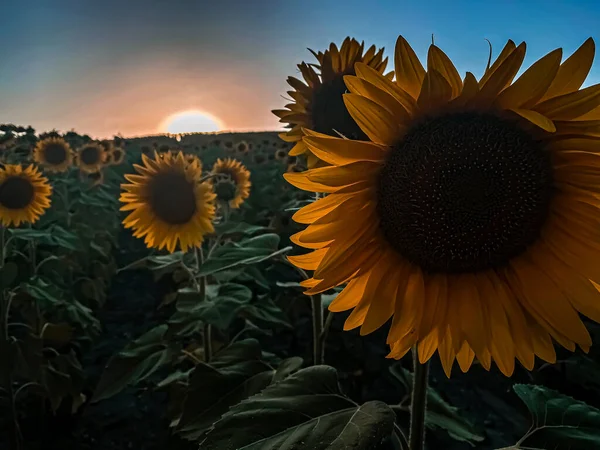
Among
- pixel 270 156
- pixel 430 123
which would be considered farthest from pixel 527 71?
pixel 270 156

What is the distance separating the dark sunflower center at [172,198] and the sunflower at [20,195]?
5.35 ft

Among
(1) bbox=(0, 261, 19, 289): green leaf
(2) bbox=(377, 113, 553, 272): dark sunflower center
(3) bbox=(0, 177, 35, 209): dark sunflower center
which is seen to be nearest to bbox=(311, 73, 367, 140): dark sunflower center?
(2) bbox=(377, 113, 553, 272): dark sunflower center

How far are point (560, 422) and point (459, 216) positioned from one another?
62 cm

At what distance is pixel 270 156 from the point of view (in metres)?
14.3

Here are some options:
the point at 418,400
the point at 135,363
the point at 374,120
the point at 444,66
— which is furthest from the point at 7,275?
the point at 444,66

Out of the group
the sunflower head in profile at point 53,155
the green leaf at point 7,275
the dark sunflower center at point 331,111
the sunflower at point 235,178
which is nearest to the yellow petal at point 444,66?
the dark sunflower center at point 331,111

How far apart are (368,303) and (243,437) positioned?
34cm

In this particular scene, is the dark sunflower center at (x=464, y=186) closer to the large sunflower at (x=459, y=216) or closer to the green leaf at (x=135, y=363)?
the large sunflower at (x=459, y=216)

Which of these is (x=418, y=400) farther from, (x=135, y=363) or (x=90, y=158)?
(x=90, y=158)

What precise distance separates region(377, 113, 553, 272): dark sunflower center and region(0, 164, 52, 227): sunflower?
11.7ft

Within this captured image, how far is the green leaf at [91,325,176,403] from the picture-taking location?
2.06m

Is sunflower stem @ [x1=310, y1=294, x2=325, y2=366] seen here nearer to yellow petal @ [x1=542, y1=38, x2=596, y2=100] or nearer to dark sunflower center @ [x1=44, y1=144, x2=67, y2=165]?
yellow petal @ [x1=542, y1=38, x2=596, y2=100]

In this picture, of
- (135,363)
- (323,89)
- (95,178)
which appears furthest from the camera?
(95,178)

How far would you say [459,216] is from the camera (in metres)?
0.98
